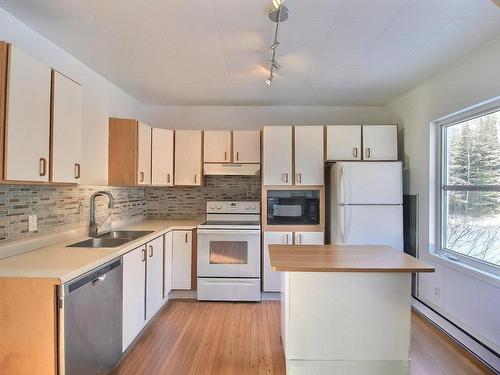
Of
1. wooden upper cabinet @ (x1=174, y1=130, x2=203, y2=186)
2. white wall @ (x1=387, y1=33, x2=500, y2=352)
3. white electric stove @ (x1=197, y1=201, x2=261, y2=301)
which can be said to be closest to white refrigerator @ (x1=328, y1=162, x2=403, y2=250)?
white wall @ (x1=387, y1=33, x2=500, y2=352)

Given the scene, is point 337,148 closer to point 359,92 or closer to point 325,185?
point 325,185

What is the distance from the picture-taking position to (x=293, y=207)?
3387 millimetres

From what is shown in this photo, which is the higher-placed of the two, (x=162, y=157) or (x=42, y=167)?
(x=162, y=157)

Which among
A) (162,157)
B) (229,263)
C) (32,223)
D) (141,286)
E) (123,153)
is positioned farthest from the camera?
(162,157)

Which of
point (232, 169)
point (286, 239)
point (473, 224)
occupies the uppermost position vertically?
point (232, 169)

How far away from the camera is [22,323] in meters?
1.45

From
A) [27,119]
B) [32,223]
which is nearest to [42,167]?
[27,119]

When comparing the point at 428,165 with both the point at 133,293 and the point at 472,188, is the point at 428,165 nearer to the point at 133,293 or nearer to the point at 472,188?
the point at 472,188

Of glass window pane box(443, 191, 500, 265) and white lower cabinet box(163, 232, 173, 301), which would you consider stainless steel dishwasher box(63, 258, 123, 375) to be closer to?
white lower cabinet box(163, 232, 173, 301)

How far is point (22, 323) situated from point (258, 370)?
150 centimetres

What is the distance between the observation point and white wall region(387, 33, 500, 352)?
6.95ft

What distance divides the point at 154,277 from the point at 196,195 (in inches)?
53.9

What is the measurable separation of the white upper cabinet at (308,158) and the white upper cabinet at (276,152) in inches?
4.2

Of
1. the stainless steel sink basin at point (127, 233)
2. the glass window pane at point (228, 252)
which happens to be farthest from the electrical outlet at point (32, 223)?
the glass window pane at point (228, 252)
